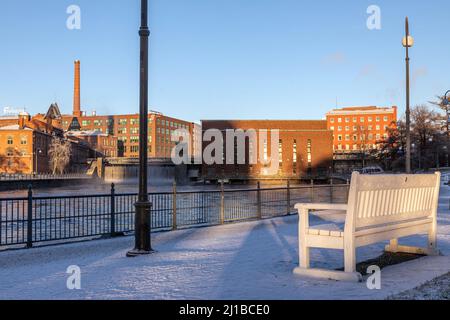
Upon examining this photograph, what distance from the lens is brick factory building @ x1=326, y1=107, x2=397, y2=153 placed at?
456 feet

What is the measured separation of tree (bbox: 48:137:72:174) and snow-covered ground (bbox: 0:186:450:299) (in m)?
96.1

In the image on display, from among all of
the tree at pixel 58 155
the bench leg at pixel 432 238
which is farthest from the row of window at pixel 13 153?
the bench leg at pixel 432 238

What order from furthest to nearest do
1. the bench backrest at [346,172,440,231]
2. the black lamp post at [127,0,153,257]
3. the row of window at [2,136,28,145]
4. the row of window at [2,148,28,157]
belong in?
the row of window at [2,136,28,145] < the row of window at [2,148,28,157] < the black lamp post at [127,0,153,257] < the bench backrest at [346,172,440,231]

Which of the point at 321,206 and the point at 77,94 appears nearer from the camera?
the point at 321,206

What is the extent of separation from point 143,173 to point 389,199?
4184mm

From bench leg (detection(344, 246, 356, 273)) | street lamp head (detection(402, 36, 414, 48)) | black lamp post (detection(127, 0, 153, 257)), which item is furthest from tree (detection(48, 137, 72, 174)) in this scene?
bench leg (detection(344, 246, 356, 273))

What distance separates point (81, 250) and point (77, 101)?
5877 inches

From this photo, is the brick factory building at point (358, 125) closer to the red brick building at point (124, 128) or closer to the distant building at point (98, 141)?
the red brick building at point (124, 128)

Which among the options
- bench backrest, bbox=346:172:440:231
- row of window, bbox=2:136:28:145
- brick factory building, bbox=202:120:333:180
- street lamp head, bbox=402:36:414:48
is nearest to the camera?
bench backrest, bbox=346:172:440:231

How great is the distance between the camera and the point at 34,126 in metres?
108

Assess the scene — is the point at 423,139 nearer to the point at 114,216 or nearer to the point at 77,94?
the point at 114,216

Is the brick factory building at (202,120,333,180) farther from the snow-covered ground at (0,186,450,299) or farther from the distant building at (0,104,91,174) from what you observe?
the snow-covered ground at (0,186,450,299)

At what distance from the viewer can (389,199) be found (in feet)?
22.0

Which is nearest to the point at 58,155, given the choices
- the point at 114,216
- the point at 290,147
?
the point at 290,147
